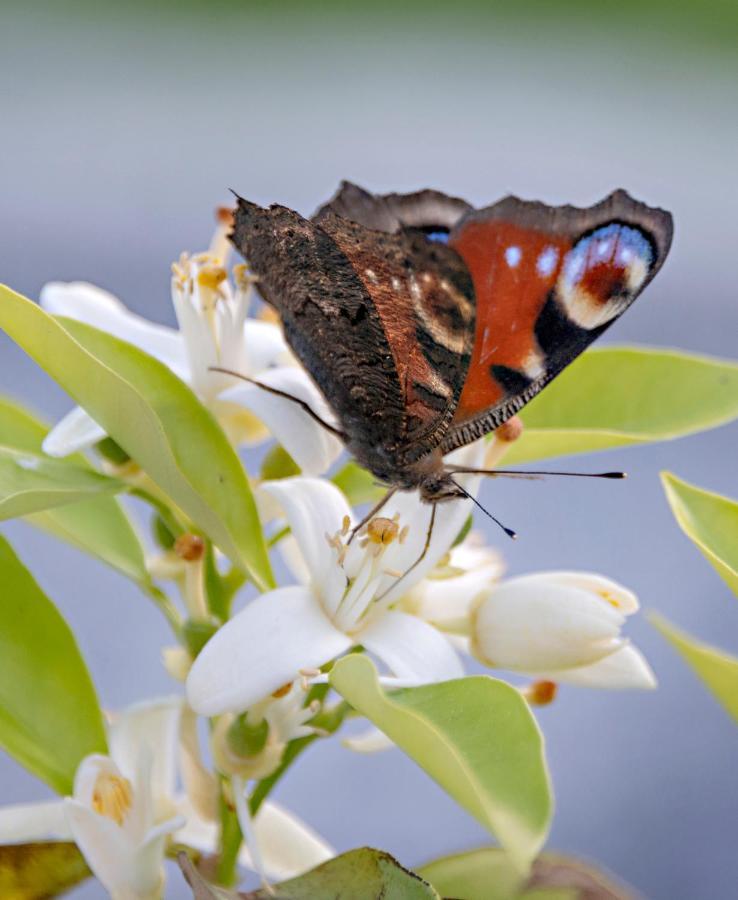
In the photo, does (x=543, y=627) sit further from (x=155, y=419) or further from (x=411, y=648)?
(x=155, y=419)

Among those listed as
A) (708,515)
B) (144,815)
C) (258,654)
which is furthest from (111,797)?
(708,515)

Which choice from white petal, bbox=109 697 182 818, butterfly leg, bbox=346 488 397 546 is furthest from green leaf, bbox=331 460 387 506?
white petal, bbox=109 697 182 818

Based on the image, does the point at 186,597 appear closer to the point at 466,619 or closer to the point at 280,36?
the point at 466,619

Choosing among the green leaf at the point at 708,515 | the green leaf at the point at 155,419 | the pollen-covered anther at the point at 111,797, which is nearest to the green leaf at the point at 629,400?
the green leaf at the point at 708,515

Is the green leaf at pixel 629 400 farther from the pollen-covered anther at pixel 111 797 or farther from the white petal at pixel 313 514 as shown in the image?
the pollen-covered anther at pixel 111 797

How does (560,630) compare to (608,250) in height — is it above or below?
below
